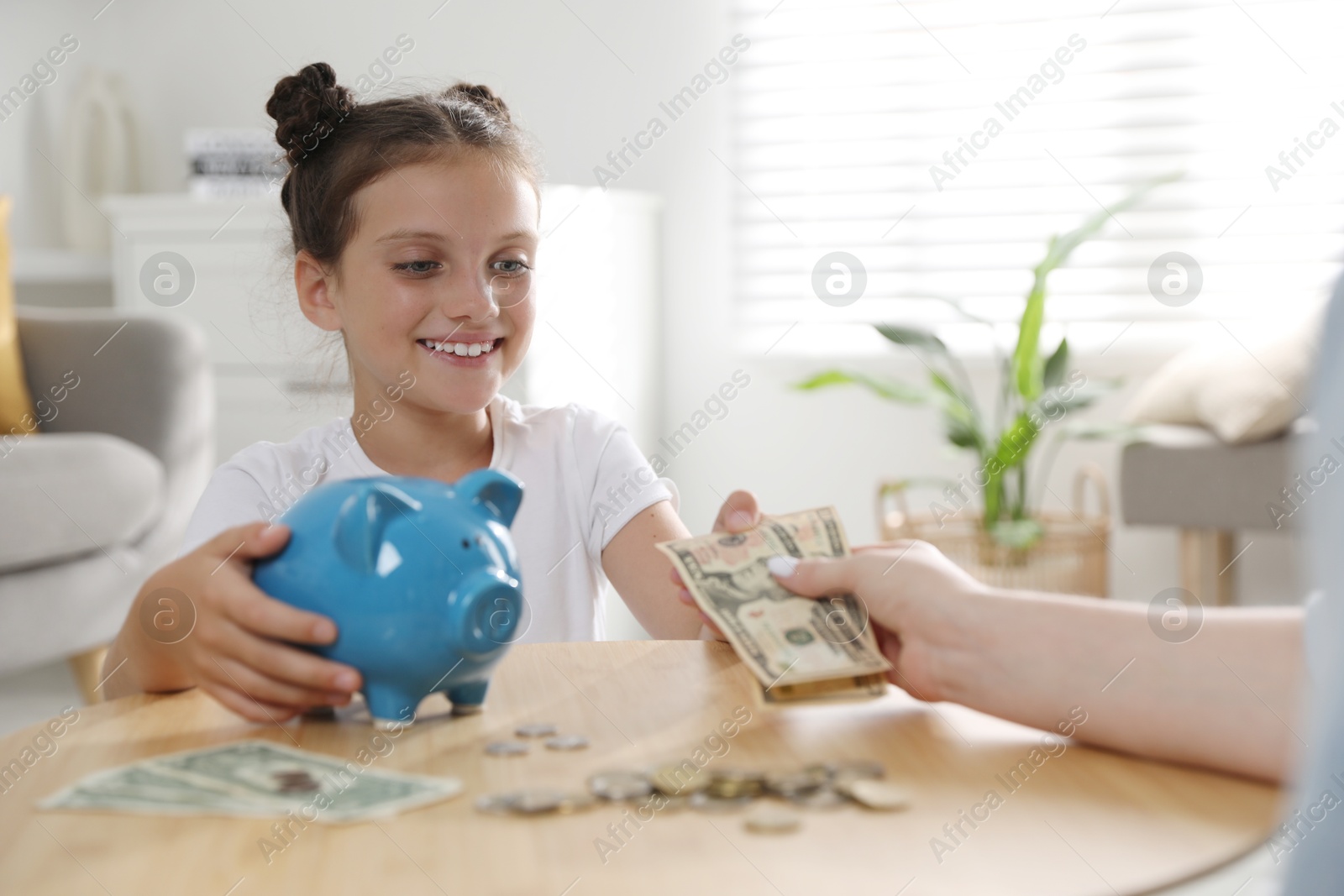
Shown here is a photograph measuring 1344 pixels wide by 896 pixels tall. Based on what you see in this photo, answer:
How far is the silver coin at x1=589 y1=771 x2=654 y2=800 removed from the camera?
55cm

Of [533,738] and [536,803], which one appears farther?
[533,738]

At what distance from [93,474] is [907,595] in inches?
65.3

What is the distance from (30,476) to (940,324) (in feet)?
6.54

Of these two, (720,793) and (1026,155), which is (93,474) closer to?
(720,793)

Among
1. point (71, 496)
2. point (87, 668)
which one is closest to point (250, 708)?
point (71, 496)

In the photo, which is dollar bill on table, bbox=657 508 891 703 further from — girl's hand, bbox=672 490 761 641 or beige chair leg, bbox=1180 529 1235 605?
beige chair leg, bbox=1180 529 1235 605

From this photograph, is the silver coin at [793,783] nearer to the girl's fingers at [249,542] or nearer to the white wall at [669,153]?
the girl's fingers at [249,542]

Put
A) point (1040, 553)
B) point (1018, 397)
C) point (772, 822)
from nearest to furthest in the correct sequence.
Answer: point (772, 822) → point (1040, 553) → point (1018, 397)

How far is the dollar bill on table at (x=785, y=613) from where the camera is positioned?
72cm

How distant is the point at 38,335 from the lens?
234 centimetres

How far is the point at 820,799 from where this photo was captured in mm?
546

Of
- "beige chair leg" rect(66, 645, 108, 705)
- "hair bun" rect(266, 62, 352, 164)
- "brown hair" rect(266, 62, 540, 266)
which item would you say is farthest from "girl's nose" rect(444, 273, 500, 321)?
"beige chair leg" rect(66, 645, 108, 705)

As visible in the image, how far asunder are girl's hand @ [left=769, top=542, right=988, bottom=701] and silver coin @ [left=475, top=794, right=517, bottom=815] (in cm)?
28

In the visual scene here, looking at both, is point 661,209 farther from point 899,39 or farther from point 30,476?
point 30,476
